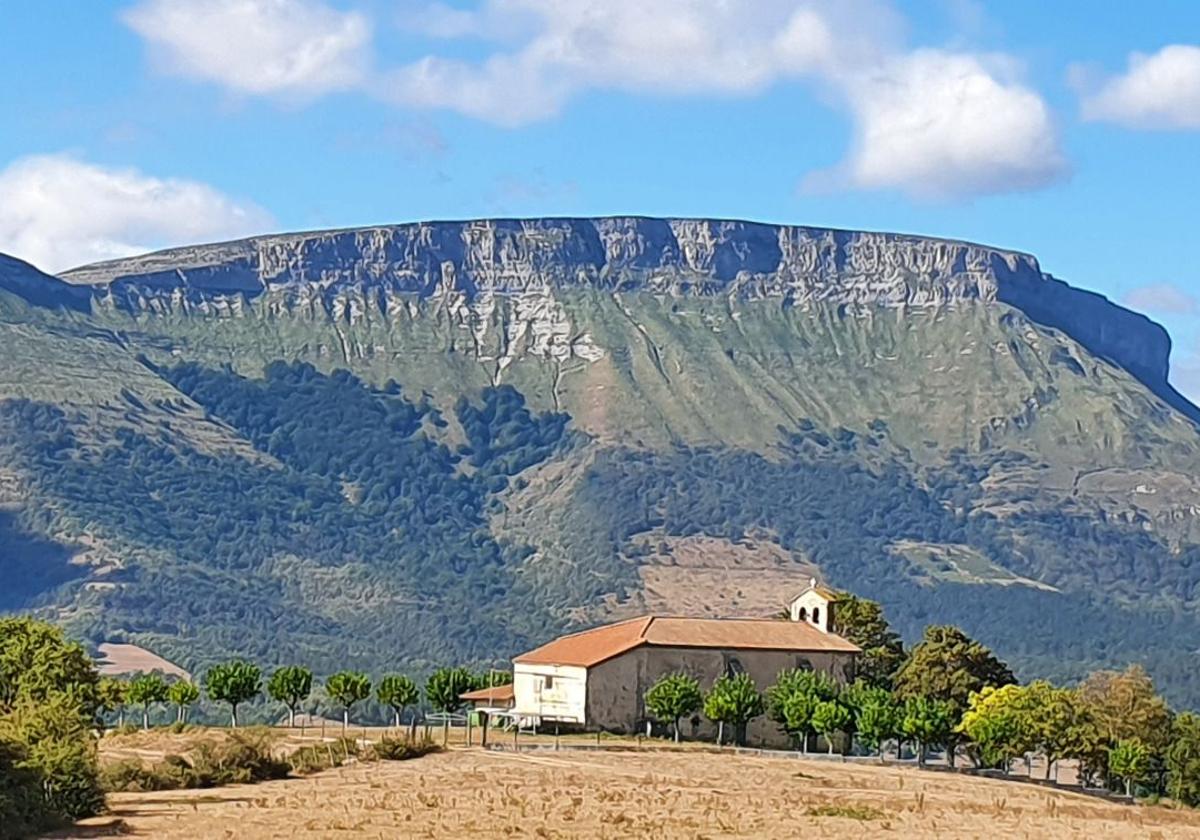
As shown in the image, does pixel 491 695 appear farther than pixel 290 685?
Yes

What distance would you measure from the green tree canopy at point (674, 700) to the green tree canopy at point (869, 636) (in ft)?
57.6

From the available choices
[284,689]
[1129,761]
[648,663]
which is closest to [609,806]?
[1129,761]

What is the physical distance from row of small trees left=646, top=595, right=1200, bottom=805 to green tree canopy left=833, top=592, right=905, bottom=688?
4838 millimetres

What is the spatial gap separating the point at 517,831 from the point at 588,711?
181 ft

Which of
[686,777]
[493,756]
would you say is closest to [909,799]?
[686,777]

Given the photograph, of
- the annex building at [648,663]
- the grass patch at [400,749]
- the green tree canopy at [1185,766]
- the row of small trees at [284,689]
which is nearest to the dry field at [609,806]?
the grass patch at [400,749]

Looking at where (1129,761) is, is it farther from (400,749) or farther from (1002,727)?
Answer: (400,749)

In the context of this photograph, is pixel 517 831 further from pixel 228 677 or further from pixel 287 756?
pixel 228 677

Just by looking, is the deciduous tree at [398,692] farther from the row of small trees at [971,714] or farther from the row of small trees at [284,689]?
the row of small trees at [971,714]

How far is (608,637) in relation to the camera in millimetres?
122250

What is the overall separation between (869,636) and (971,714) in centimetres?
2201

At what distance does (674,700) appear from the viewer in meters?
108

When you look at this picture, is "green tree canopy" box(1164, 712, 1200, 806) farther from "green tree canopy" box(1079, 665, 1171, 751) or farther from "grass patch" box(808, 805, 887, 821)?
"grass patch" box(808, 805, 887, 821)

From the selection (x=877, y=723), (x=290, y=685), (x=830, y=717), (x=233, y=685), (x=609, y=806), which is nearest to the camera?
(x=609, y=806)
